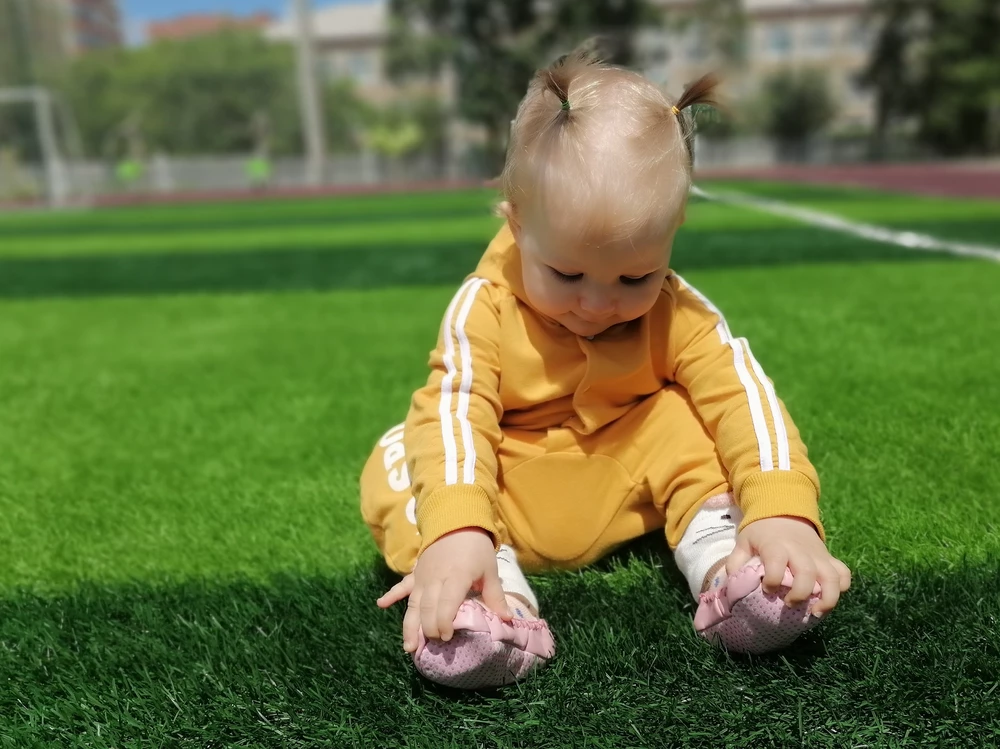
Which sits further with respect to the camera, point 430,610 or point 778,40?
point 778,40

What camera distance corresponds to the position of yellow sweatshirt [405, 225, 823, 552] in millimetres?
1361

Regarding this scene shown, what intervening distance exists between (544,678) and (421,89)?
52.5 m

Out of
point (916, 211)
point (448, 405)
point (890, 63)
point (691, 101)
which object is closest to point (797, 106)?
point (890, 63)

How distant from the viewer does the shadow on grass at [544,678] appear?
3.67 ft

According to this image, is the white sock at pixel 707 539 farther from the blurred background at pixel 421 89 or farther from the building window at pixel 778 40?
the building window at pixel 778 40

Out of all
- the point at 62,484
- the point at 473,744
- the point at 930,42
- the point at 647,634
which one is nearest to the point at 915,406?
the point at 647,634

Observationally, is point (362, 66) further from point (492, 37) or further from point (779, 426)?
point (779, 426)

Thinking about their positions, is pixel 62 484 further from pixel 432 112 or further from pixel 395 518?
pixel 432 112

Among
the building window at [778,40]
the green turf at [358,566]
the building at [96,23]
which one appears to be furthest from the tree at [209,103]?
the green turf at [358,566]

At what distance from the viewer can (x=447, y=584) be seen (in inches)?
46.6

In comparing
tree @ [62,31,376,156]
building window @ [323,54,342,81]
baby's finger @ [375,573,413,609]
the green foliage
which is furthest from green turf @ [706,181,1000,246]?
building window @ [323,54,342,81]

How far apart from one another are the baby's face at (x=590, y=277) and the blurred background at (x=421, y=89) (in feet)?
60.5

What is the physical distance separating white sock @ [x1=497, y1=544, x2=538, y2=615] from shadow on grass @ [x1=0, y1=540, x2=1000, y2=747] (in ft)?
0.20

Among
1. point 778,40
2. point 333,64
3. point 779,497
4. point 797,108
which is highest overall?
point 333,64
